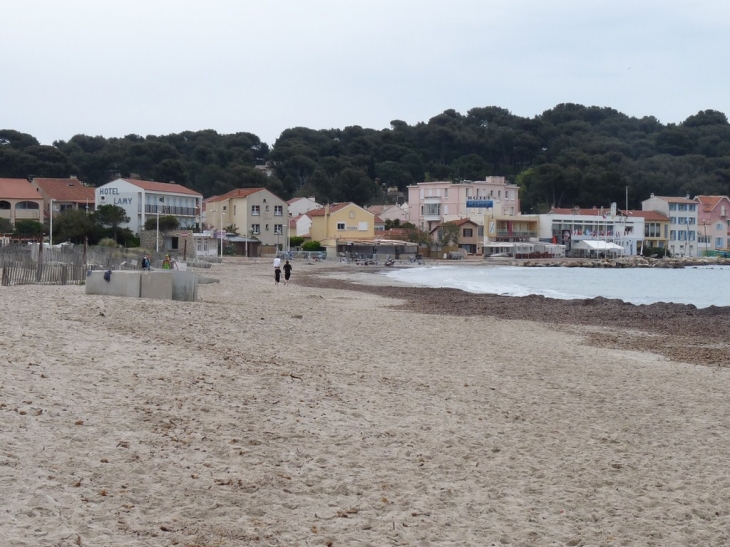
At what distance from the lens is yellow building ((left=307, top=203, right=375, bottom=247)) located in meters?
82.0

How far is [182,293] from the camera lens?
65.1 ft

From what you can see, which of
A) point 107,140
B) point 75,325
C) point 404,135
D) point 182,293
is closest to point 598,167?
point 404,135

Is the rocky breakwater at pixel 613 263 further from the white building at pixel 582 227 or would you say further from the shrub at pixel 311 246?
the shrub at pixel 311 246

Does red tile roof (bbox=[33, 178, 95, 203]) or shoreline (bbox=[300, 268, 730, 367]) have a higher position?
red tile roof (bbox=[33, 178, 95, 203])

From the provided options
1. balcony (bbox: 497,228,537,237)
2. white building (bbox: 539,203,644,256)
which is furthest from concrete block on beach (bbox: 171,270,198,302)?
white building (bbox: 539,203,644,256)

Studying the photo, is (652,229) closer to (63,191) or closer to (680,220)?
(680,220)

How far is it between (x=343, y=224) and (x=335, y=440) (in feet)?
245

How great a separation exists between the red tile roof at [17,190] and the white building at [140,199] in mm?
4793

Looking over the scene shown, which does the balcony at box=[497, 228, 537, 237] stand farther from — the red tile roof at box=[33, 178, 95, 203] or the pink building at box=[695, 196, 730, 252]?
the red tile roof at box=[33, 178, 95, 203]

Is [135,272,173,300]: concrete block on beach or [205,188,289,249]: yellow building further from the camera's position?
[205,188,289,249]: yellow building

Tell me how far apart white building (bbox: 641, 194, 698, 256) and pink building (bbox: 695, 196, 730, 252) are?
0.97 metres

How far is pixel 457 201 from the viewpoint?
9338 centimetres

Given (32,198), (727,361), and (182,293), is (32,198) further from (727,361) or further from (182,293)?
(727,361)

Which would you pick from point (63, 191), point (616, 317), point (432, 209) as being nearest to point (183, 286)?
point (616, 317)
